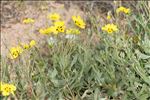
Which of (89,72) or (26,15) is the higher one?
(26,15)

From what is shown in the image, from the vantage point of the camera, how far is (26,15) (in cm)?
347

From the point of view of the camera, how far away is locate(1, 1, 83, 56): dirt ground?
329 cm

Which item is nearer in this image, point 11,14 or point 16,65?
point 16,65

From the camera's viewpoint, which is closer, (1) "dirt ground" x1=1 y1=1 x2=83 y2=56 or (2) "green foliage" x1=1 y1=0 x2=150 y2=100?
(2) "green foliage" x1=1 y1=0 x2=150 y2=100

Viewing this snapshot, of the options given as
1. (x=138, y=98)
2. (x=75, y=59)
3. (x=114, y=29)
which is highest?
(x=114, y=29)

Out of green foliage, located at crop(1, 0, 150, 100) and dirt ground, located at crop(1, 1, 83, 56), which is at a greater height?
dirt ground, located at crop(1, 1, 83, 56)

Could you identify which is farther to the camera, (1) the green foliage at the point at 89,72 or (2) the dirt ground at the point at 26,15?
(2) the dirt ground at the point at 26,15

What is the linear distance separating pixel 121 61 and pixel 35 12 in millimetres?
1450

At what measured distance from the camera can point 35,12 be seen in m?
3.51

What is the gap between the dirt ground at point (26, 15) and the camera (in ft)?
10.8

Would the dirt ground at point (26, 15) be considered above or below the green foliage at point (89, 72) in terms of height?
above

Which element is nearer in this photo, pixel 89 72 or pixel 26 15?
pixel 89 72

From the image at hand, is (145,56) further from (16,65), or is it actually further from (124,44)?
(16,65)

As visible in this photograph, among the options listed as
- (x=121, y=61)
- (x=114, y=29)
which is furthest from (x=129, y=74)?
(x=114, y=29)
